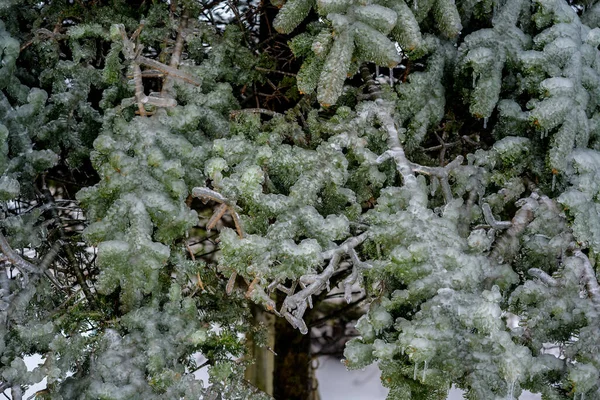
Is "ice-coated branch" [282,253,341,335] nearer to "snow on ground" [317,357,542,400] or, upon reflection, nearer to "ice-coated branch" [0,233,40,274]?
"ice-coated branch" [0,233,40,274]

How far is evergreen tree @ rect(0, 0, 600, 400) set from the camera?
0.97 m

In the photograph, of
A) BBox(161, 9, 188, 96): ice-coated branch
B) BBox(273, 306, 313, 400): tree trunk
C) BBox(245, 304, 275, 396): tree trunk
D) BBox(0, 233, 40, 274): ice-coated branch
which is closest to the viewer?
BBox(0, 233, 40, 274): ice-coated branch

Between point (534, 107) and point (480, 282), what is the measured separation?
1.29 feet

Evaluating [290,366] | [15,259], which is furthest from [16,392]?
[290,366]

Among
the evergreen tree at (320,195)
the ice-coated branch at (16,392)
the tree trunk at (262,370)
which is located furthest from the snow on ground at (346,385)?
the ice-coated branch at (16,392)

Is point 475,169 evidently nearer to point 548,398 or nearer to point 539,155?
point 539,155

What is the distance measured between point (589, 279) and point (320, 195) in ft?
1.65

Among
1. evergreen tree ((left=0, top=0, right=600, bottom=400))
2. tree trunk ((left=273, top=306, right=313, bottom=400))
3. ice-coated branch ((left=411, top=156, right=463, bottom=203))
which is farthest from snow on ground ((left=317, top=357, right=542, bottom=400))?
ice-coated branch ((left=411, top=156, right=463, bottom=203))

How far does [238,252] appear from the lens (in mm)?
1000

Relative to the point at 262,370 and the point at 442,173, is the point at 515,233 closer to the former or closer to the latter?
the point at 442,173

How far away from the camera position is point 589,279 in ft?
3.46

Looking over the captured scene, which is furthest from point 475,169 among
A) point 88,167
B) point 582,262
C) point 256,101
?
point 88,167

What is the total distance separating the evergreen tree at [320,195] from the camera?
0.97 metres

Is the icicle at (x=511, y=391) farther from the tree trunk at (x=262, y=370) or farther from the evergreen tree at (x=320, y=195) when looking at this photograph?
the tree trunk at (x=262, y=370)
